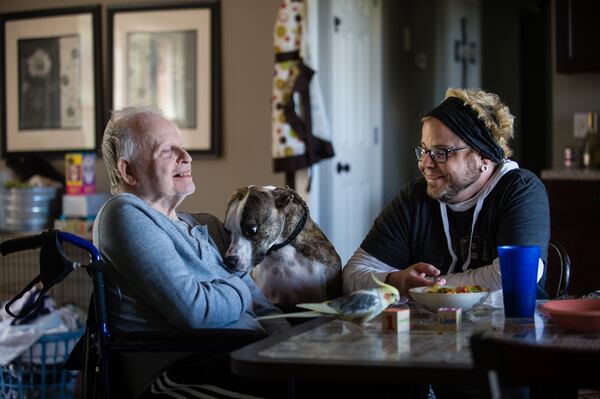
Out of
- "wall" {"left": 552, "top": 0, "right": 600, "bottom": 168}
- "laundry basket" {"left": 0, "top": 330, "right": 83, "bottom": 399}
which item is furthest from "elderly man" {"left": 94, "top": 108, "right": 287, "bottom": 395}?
"wall" {"left": 552, "top": 0, "right": 600, "bottom": 168}

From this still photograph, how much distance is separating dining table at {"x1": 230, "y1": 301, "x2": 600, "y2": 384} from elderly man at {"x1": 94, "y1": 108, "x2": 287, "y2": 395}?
0.32 meters

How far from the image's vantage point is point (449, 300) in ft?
6.02

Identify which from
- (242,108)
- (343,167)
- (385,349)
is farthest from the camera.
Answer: (242,108)

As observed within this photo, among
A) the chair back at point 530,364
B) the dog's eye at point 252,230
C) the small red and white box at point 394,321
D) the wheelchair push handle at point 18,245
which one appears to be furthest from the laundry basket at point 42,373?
the chair back at point 530,364

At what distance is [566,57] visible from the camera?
4.82 meters

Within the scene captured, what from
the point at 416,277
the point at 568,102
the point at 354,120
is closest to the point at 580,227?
the point at 568,102

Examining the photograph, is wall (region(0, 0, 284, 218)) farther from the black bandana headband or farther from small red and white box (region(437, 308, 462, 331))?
small red and white box (region(437, 308, 462, 331))

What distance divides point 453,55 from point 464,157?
14.4 feet

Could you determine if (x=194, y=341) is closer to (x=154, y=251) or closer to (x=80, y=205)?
(x=154, y=251)

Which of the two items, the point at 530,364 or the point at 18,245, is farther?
the point at 18,245

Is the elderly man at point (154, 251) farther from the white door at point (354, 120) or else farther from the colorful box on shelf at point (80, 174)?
the colorful box on shelf at point (80, 174)

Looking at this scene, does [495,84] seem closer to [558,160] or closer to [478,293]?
[558,160]

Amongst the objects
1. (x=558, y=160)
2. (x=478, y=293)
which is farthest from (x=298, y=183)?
(x=478, y=293)

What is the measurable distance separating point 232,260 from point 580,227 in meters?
2.52
